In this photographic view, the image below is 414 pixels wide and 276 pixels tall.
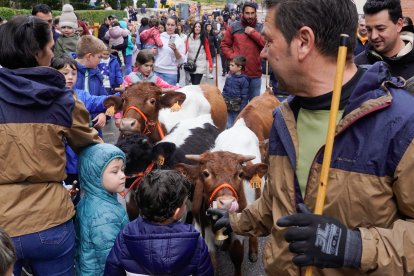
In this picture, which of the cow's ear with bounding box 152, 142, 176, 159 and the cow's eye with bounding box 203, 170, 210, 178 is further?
the cow's ear with bounding box 152, 142, 176, 159

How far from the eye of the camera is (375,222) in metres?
1.53

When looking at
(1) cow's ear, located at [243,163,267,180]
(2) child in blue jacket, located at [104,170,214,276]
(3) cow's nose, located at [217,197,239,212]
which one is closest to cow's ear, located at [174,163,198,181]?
(1) cow's ear, located at [243,163,267,180]

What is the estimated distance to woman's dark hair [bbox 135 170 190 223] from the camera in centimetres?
273

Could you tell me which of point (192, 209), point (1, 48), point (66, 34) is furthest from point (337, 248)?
point (66, 34)

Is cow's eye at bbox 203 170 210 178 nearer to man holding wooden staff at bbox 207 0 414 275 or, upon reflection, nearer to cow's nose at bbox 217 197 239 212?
cow's nose at bbox 217 197 239 212

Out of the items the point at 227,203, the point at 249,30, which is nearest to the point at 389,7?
the point at 227,203

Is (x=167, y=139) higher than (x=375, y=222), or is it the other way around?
(x=375, y=222)

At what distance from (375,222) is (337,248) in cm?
21

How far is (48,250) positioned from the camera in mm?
2627

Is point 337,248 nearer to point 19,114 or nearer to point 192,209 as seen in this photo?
point 19,114

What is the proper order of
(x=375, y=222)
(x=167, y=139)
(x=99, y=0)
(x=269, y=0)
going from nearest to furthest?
(x=375, y=222) → (x=269, y=0) → (x=167, y=139) → (x=99, y=0)

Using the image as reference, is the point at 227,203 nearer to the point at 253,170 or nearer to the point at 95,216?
the point at 253,170

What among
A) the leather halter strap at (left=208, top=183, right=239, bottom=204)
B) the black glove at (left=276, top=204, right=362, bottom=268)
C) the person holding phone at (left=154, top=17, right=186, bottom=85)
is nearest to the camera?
the black glove at (left=276, top=204, right=362, bottom=268)

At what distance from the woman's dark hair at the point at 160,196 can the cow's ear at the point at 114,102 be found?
92.8 inches
